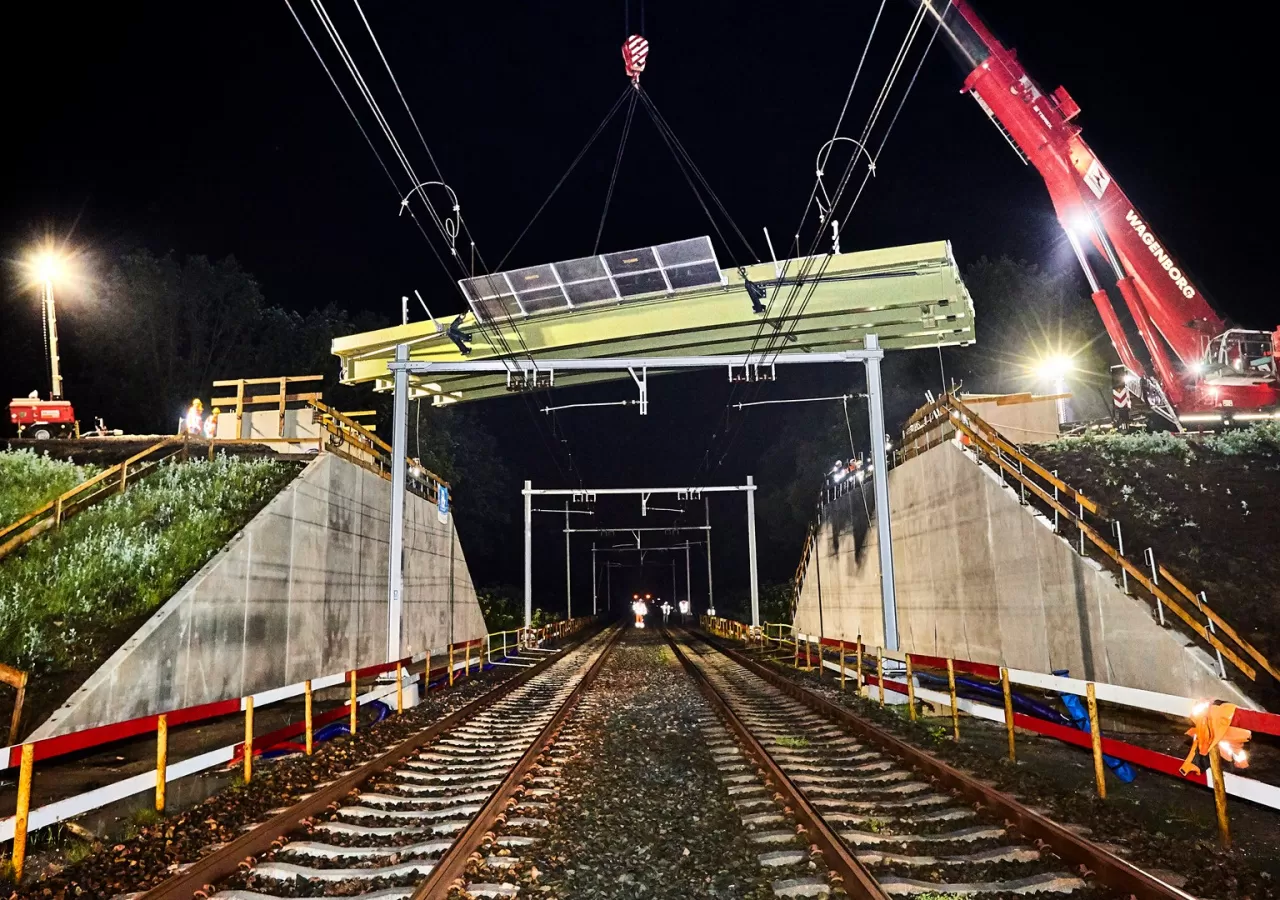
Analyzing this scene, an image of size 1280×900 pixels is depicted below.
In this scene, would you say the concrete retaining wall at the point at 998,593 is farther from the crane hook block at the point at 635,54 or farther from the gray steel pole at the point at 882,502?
the crane hook block at the point at 635,54

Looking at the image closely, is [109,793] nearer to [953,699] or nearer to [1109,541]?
[953,699]

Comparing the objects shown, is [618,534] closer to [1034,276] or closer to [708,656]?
[1034,276]

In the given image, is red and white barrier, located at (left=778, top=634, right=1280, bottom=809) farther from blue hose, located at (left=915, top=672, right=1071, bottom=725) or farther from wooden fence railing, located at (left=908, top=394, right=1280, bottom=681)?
wooden fence railing, located at (left=908, top=394, right=1280, bottom=681)

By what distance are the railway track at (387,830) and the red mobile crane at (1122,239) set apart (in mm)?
15820

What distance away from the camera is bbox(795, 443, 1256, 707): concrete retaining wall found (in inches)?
424

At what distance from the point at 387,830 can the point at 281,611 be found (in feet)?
32.7

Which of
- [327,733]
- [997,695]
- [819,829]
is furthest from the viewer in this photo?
[997,695]

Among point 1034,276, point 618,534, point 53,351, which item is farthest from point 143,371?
point 618,534

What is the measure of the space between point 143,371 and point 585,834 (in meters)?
40.5

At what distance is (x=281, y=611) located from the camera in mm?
14938

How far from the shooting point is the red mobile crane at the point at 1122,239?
16.7 m

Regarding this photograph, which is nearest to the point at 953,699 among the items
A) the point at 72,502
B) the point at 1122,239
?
the point at 1122,239

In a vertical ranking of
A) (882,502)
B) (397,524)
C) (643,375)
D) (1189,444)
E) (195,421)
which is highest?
(643,375)

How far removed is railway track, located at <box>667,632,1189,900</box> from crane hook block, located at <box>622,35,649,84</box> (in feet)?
30.2
